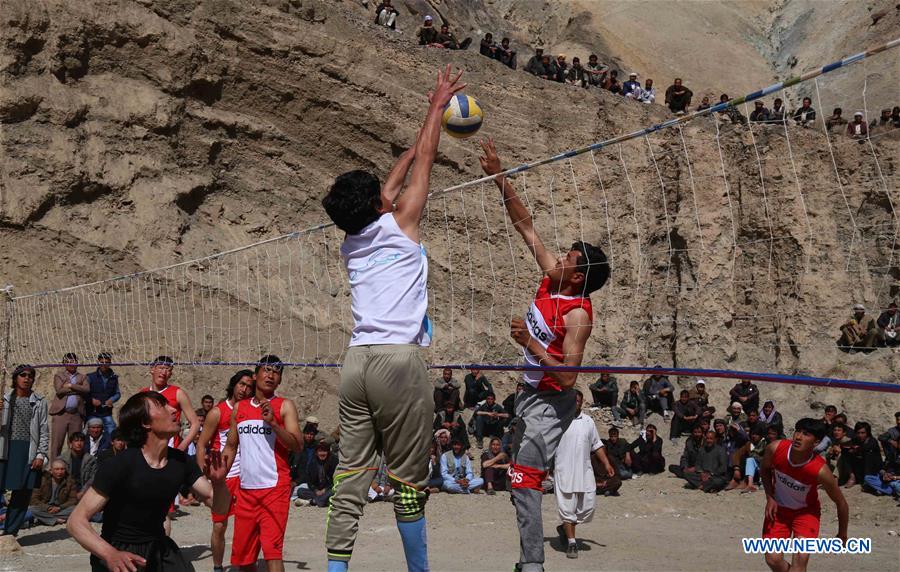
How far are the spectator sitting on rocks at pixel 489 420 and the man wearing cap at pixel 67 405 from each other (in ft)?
21.2

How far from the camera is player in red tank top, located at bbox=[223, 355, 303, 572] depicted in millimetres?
7473

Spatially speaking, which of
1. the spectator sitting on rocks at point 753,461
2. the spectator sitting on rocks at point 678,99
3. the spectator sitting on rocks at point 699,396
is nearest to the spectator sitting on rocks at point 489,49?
the spectator sitting on rocks at point 678,99

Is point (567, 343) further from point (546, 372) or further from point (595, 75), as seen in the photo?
point (595, 75)

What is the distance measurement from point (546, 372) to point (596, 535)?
6882 millimetres

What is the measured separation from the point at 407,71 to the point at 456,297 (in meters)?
5.26

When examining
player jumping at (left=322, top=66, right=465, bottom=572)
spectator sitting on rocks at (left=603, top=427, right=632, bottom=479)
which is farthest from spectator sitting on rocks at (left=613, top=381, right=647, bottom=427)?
player jumping at (left=322, top=66, right=465, bottom=572)

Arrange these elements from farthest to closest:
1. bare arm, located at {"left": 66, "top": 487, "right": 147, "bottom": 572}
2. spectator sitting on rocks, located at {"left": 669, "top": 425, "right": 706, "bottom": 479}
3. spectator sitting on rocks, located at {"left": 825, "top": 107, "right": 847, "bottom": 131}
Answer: spectator sitting on rocks, located at {"left": 825, "top": 107, "right": 847, "bottom": 131} → spectator sitting on rocks, located at {"left": 669, "top": 425, "right": 706, "bottom": 479} → bare arm, located at {"left": 66, "top": 487, "right": 147, "bottom": 572}

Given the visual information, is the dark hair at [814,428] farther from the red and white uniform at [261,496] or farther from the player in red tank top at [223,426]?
the player in red tank top at [223,426]

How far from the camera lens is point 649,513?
1475cm

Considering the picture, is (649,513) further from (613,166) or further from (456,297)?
(613,166)

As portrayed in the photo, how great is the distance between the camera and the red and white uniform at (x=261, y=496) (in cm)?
751

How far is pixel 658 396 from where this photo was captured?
1938 centimetres

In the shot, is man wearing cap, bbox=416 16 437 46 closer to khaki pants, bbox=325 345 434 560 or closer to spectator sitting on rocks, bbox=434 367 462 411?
spectator sitting on rocks, bbox=434 367 462 411

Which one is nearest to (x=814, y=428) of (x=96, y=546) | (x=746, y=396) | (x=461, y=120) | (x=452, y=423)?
(x=461, y=120)
